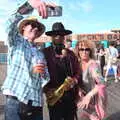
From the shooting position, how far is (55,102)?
195 inches

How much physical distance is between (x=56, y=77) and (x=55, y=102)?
10.8 inches

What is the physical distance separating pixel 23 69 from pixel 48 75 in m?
0.41

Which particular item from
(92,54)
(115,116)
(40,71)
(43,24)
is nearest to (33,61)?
(40,71)

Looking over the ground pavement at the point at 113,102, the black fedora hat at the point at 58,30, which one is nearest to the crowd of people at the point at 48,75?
the black fedora hat at the point at 58,30

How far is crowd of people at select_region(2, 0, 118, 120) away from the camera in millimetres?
4246

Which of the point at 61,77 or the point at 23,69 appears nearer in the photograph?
the point at 23,69

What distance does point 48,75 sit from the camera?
460 cm

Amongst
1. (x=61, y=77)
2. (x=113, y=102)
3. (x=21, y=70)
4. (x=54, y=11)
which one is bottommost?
(x=113, y=102)

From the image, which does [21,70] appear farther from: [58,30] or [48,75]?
[58,30]

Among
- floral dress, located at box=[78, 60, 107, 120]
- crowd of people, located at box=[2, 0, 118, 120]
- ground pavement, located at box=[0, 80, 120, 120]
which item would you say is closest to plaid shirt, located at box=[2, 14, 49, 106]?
crowd of people, located at box=[2, 0, 118, 120]

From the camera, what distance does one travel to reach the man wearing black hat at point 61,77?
494 centimetres

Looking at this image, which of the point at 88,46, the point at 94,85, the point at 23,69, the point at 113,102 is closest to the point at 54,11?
the point at 23,69

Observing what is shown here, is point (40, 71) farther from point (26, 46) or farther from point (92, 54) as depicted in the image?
point (92, 54)

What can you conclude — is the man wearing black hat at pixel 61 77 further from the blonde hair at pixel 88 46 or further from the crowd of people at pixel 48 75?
the blonde hair at pixel 88 46
